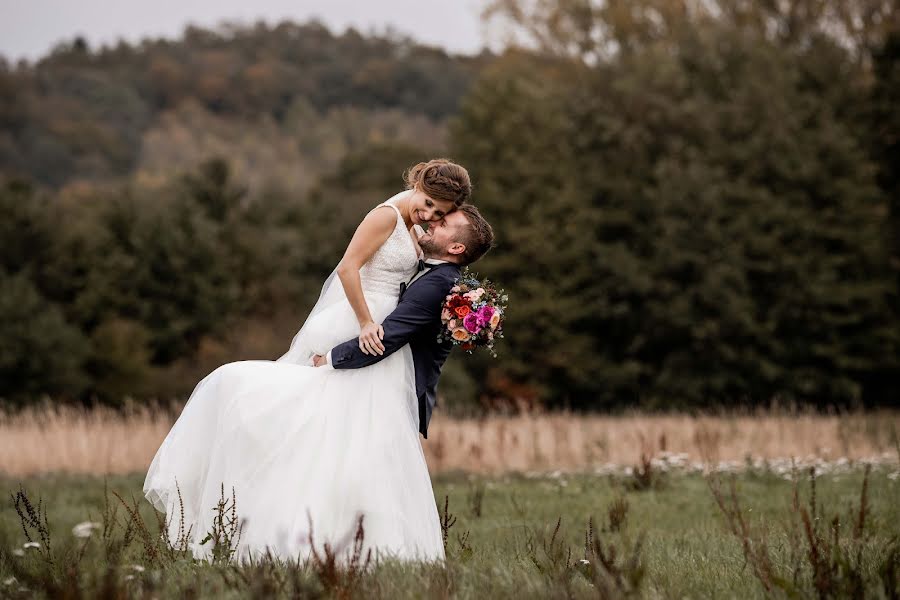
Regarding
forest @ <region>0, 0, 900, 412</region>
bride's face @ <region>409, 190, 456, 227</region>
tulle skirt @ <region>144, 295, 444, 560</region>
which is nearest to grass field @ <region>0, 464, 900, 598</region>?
tulle skirt @ <region>144, 295, 444, 560</region>

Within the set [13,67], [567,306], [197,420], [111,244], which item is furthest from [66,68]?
[197,420]

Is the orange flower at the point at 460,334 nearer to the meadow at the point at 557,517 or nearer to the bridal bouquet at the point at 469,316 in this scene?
the bridal bouquet at the point at 469,316

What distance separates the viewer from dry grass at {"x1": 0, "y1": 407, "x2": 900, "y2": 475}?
1315 centimetres

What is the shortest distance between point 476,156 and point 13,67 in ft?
147

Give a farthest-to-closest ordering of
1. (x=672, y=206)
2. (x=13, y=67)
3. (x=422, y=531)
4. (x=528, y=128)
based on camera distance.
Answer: (x=13, y=67) < (x=528, y=128) < (x=672, y=206) < (x=422, y=531)

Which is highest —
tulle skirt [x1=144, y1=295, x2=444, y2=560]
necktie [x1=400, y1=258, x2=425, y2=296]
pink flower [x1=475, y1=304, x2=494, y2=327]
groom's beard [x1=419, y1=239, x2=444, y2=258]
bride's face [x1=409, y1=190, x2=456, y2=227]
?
bride's face [x1=409, y1=190, x2=456, y2=227]

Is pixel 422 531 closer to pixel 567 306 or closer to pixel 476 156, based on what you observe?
pixel 567 306

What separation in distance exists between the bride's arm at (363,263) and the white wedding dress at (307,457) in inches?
4.0

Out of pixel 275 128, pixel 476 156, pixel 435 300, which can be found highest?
pixel 275 128

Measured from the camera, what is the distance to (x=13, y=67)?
213ft

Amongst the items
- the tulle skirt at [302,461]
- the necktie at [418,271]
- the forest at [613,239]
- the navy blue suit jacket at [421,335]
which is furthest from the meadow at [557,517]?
the forest at [613,239]

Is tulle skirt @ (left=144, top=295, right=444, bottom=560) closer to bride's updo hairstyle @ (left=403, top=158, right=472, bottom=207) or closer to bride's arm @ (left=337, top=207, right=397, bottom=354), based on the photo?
bride's arm @ (left=337, top=207, right=397, bottom=354)

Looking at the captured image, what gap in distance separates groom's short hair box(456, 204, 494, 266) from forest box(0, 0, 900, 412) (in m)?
21.0

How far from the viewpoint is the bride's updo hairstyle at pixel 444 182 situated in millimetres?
5660
